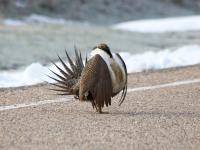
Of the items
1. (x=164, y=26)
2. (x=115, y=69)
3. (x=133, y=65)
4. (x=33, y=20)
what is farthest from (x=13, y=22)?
(x=115, y=69)

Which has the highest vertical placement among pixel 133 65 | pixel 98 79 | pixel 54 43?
pixel 54 43

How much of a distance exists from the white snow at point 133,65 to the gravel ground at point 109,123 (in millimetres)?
773

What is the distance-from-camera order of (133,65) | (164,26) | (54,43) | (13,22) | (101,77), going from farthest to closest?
(164,26) → (13,22) → (54,43) → (133,65) → (101,77)

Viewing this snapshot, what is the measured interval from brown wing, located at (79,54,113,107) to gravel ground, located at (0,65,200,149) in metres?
0.30

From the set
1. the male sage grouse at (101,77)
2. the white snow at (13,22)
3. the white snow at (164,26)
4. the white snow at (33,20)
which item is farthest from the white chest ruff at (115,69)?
the white snow at (164,26)

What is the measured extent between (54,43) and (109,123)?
723 cm

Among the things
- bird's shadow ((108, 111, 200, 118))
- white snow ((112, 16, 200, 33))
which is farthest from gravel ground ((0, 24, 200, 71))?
bird's shadow ((108, 111, 200, 118))

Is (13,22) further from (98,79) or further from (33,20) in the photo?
(98,79)

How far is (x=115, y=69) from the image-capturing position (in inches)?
119

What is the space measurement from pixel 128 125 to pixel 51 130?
0.77 meters

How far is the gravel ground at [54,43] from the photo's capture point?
769 centimetres

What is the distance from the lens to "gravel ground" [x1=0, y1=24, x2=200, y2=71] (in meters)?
7.69

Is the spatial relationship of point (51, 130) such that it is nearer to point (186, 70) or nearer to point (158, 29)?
point (186, 70)

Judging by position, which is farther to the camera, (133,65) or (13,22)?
(13,22)
